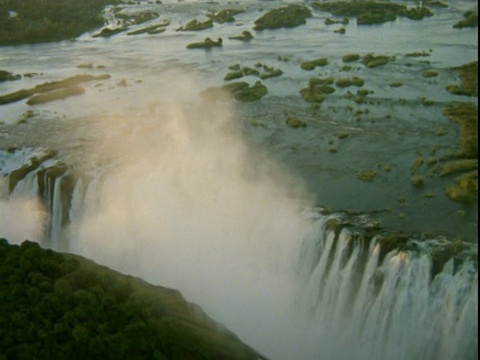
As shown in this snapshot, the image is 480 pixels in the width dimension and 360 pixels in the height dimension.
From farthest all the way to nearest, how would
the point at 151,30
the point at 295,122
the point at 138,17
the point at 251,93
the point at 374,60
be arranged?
the point at 138,17, the point at 151,30, the point at 374,60, the point at 251,93, the point at 295,122

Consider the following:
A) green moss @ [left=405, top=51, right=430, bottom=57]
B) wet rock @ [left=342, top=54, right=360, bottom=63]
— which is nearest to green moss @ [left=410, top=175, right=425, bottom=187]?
green moss @ [left=405, top=51, right=430, bottom=57]

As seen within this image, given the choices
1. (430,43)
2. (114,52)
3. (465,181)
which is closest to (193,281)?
(465,181)

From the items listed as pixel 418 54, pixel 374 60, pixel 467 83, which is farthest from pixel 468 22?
pixel 467 83

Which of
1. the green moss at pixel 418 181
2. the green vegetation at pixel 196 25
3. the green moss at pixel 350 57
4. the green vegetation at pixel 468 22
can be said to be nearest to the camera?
the green moss at pixel 418 181

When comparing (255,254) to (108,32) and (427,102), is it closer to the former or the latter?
(427,102)

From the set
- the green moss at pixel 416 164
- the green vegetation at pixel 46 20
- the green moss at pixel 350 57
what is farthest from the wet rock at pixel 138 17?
the green moss at pixel 416 164

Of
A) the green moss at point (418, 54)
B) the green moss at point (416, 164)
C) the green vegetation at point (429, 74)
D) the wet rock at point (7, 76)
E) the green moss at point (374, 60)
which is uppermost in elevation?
the green moss at point (418, 54)

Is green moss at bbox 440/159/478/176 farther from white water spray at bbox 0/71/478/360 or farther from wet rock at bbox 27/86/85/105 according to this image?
wet rock at bbox 27/86/85/105

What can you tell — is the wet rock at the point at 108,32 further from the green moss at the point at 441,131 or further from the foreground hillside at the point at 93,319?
the foreground hillside at the point at 93,319
